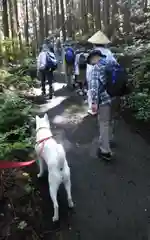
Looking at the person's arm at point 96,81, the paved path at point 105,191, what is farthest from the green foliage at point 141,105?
the person's arm at point 96,81

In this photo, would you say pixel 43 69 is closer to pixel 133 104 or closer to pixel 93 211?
pixel 133 104

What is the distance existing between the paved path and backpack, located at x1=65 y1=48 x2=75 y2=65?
498 cm

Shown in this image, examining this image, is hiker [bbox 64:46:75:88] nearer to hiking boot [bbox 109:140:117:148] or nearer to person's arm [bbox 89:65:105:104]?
hiking boot [bbox 109:140:117:148]

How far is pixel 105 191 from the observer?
562cm

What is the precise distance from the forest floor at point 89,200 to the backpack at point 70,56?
6.07m

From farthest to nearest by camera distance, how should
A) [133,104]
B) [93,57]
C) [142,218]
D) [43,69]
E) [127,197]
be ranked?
[43,69], [133,104], [93,57], [127,197], [142,218]

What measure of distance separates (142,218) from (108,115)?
7.46 feet

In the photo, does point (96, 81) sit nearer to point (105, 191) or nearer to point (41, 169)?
point (41, 169)

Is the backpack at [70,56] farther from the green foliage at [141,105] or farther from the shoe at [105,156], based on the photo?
the shoe at [105,156]

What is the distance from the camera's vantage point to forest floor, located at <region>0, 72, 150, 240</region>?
4559 millimetres

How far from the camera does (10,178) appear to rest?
5469 mm

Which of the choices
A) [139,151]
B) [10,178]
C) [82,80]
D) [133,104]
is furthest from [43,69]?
[10,178]

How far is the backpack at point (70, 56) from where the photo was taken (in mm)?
12845

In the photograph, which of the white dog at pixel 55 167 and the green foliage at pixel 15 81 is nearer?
the white dog at pixel 55 167
